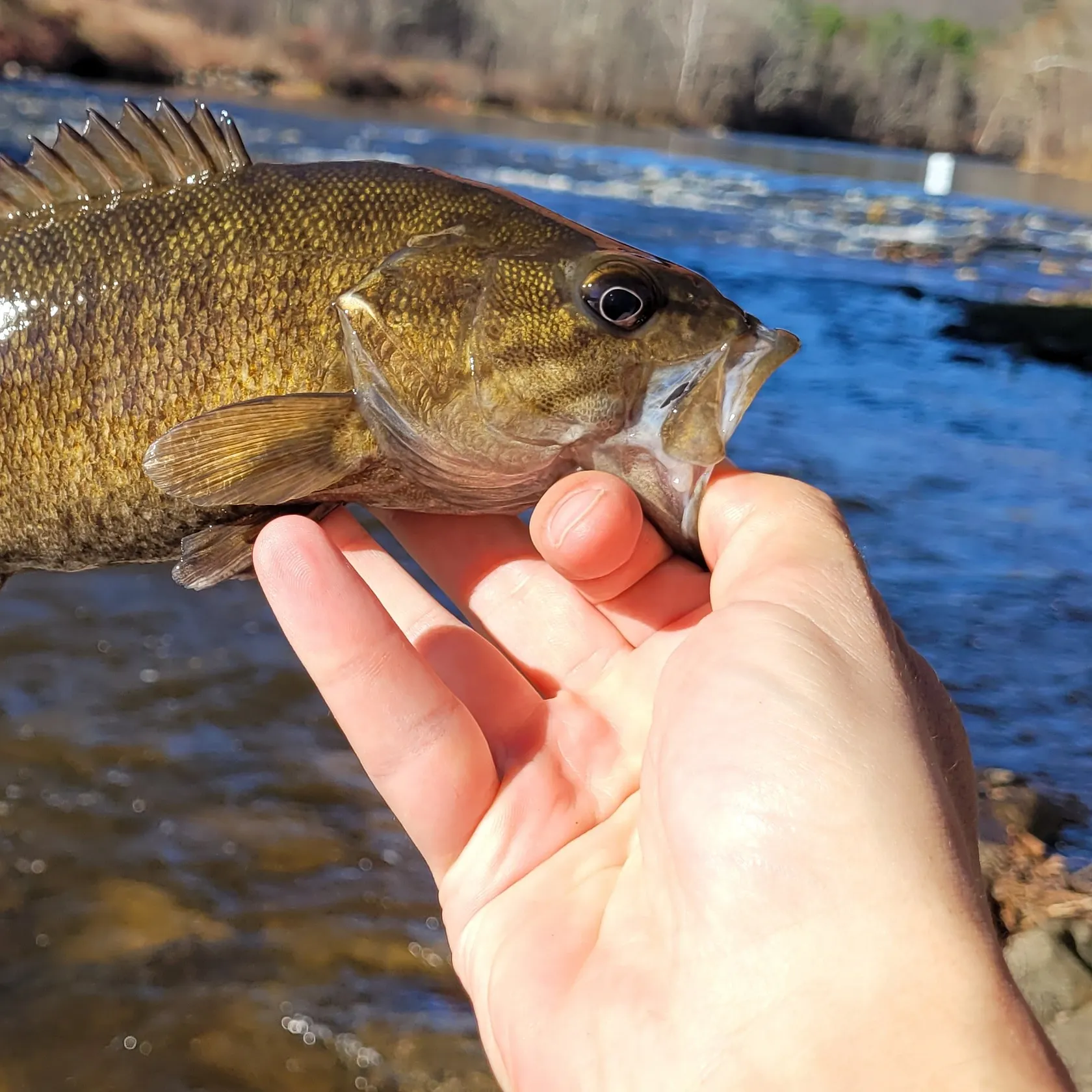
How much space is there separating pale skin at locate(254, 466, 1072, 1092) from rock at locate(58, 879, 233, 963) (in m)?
1.89

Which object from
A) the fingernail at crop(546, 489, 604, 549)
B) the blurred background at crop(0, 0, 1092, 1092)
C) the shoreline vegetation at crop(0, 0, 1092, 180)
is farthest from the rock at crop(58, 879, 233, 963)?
the shoreline vegetation at crop(0, 0, 1092, 180)

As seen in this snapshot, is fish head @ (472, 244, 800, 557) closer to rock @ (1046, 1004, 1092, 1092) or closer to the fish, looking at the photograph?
the fish

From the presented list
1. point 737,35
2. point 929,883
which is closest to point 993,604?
point 929,883

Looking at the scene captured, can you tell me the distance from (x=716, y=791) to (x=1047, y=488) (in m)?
8.13

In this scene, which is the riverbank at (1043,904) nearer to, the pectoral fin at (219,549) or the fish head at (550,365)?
the fish head at (550,365)

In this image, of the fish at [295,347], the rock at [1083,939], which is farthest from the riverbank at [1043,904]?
the fish at [295,347]

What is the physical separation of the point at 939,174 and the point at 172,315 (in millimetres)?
46692

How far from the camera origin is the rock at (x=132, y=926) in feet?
13.1

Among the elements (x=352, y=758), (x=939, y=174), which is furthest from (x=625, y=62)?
(x=352, y=758)

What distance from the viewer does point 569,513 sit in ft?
8.05

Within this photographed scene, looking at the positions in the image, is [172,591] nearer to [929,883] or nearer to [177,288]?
[177,288]

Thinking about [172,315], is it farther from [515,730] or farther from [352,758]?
[352,758]

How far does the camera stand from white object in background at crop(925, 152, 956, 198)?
35.6 m

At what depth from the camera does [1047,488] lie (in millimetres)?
9094
